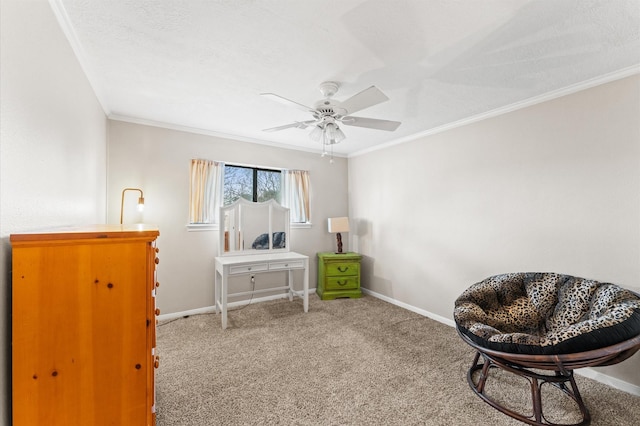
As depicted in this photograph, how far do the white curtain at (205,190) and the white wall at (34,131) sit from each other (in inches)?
59.3

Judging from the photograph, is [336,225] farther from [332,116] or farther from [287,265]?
[332,116]

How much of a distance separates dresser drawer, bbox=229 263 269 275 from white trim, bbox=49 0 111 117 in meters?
2.11

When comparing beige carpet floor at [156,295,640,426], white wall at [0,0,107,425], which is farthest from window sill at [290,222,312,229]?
white wall at [0,0,107,425]

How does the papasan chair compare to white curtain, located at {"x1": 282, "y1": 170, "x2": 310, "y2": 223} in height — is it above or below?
below

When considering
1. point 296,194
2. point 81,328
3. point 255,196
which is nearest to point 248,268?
point 255,196

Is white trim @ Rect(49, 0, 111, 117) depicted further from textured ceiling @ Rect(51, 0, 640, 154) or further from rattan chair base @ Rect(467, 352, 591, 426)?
rattan chair base @ Rect(467, 352, 591, 426)

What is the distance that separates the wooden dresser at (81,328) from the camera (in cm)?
92

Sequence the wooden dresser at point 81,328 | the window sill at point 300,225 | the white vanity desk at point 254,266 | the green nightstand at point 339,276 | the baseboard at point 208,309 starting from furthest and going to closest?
the window sill at point 300,225 < the green nightstand at point 339,276 < the baseboard at point 208,309 < the white vanity desk at point 254,266 < the wooden dresser at point 81,328

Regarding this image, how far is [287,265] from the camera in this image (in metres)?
3.52

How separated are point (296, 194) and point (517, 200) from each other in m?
2.82

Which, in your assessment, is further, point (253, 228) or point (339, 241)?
point (339, 241)

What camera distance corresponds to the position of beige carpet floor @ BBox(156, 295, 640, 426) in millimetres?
1727

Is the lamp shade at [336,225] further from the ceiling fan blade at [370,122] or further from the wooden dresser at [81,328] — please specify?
the wooden dresser at [81,328]

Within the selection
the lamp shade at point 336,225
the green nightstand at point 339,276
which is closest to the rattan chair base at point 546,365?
the green nightstand at point 339,276
